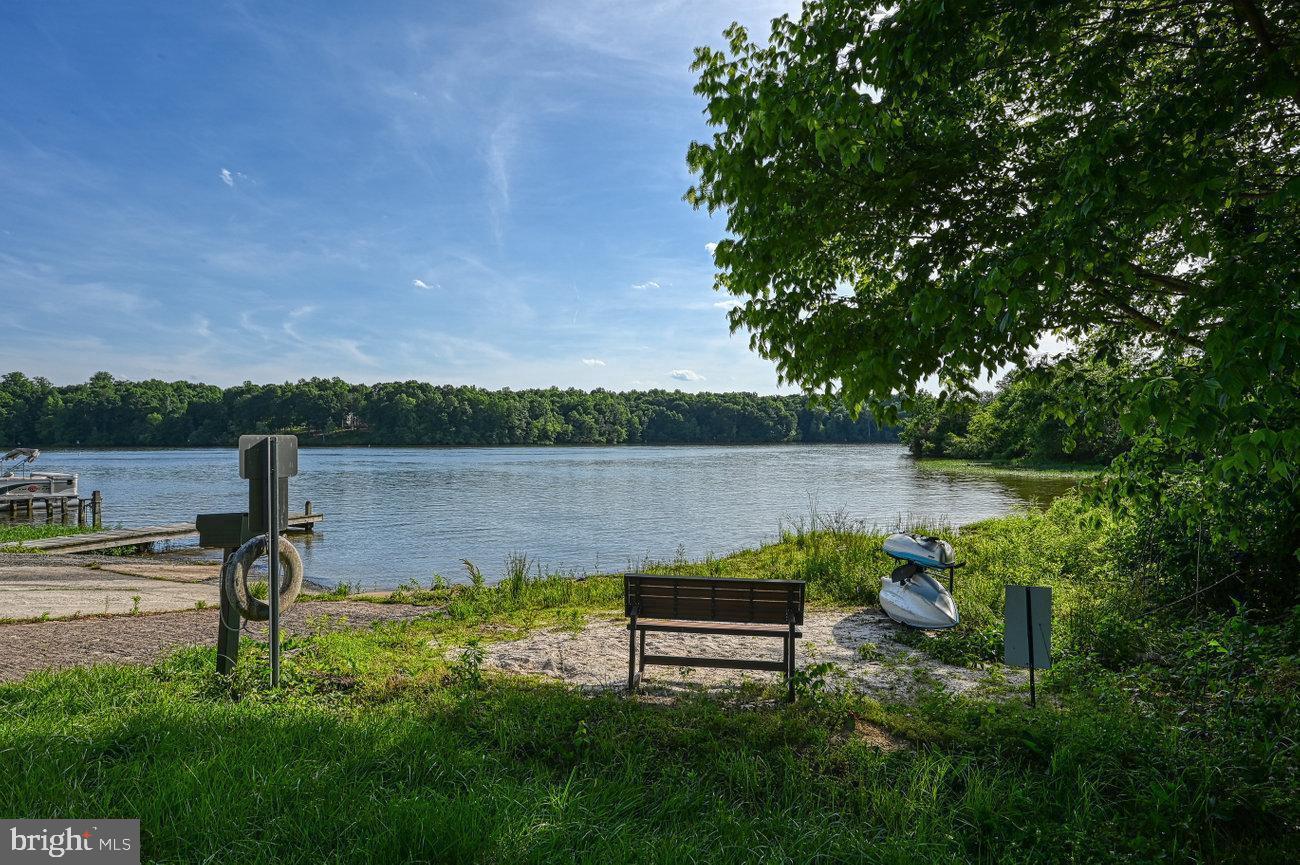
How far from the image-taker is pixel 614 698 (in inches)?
210

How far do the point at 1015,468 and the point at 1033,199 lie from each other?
194 feet

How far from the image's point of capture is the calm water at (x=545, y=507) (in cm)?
1973

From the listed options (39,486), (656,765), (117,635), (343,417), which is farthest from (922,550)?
(343,417)

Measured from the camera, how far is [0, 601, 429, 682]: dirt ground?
6340mm

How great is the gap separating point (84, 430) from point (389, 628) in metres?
126

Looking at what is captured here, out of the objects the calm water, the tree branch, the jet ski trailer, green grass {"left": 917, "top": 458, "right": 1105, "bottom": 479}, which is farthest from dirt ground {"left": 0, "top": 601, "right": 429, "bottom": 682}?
green grass {"left": 917, "top": 458, "right": 1105, "bottom": 479}

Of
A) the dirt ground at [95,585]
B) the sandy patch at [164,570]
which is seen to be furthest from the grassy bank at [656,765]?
the sandy patch at [164,570]

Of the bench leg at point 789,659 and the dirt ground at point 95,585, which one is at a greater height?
the bench leg at point 789,659

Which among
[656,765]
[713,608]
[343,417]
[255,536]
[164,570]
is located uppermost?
[343,417]

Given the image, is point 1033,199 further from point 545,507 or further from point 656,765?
point 545,507

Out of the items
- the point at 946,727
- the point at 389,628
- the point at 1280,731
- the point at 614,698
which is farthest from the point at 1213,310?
the point at 389,628

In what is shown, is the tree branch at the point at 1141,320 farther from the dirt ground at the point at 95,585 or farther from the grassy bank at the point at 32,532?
the grassy bank at the point at 32,532

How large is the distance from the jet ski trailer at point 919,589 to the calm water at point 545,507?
9269 millimetres

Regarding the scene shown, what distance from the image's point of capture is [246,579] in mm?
5578
